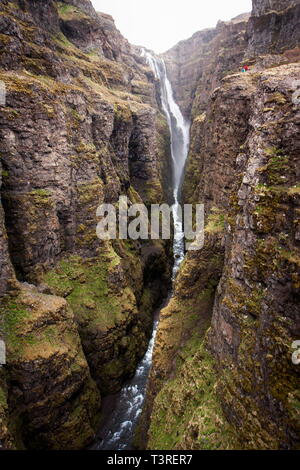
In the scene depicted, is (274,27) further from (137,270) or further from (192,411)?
(192,411)

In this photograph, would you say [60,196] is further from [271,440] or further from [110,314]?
[271,440]

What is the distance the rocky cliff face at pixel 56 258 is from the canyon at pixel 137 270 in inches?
3.7

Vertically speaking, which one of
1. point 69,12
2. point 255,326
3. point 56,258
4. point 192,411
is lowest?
point 192,411

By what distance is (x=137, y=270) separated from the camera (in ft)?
91.6

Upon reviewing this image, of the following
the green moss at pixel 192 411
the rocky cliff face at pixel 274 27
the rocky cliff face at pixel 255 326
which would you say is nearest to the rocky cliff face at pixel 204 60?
the rocky cliff face at pixel 274 27

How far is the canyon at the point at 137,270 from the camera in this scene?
822 centimetres

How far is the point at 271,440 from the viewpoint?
24.7 ft

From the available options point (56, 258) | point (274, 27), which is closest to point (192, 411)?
point (56, 258)

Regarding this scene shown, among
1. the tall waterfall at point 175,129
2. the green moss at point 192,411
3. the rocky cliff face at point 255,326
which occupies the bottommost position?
the green moss at point 192,411

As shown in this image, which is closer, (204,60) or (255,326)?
(255,326)

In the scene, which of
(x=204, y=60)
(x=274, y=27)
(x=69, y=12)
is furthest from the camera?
(x=204, y=60)

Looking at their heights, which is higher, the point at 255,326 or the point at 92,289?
the point at 255,326

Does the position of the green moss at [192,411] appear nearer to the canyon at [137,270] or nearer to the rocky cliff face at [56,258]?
the canyon at [137,270]

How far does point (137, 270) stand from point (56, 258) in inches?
371
